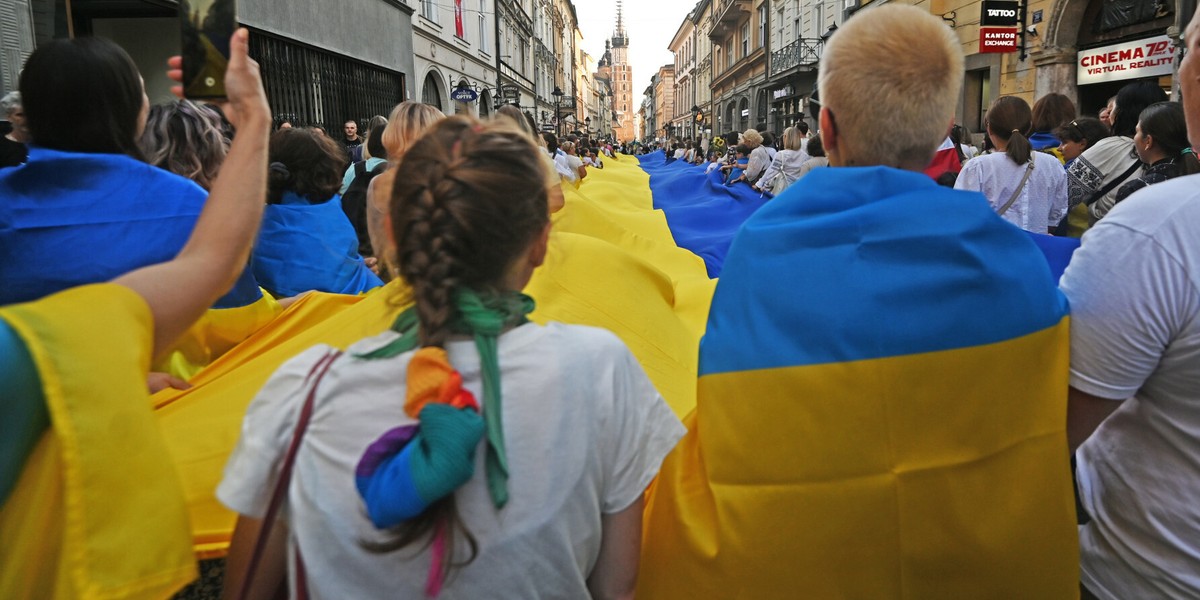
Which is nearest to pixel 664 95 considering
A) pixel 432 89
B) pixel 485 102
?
pixel 485 102

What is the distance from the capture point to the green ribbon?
3.78 ft

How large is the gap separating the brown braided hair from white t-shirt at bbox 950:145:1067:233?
3.95 m

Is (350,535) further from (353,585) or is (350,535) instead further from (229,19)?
(229,19)

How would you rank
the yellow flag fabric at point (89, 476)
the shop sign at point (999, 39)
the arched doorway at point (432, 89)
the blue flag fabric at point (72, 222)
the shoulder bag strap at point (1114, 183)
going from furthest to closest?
the arched doorway at point (432, 89)
the shop sign at point (999, 39)
the shoulder bag strap at point (1114, 183)
the blue flag fabric at point (72, 222)
the yellow flag fabric at point (89, 476)

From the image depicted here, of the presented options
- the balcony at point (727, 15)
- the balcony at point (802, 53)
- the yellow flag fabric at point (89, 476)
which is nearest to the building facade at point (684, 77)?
the balcony at point (727, 15)

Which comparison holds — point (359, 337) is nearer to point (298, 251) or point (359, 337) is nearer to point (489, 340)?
point (298, 251)

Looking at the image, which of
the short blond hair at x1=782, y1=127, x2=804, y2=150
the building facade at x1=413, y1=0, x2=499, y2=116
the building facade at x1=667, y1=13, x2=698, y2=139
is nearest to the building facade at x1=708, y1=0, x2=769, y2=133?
the building facade at x1=413, y1=0, x2=499, y2=116

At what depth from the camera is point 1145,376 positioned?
139 cm

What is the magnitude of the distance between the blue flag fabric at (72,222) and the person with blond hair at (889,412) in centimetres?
152

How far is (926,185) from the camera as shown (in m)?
1.56

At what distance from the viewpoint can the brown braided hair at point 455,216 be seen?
1.20 meters

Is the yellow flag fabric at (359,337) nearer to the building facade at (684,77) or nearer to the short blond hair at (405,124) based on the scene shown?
the short blond hair at (405,124)

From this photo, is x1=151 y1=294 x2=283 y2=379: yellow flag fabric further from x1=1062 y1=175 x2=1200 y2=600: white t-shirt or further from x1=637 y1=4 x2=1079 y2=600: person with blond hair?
x1=1062 y1=175 x2=1200 y2=600: white t-shirt

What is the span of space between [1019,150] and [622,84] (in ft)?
546
